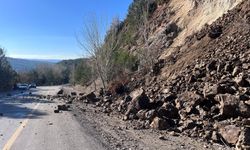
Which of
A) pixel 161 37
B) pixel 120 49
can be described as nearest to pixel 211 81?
pixel 161 37

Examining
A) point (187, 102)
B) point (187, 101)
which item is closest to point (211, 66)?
point (187, 101)

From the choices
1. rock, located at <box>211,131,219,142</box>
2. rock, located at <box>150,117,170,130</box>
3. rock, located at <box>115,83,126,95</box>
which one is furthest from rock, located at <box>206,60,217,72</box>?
rock, located at <box>115,83,126,95</box>

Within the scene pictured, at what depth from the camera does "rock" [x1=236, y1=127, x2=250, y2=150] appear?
10509 mm

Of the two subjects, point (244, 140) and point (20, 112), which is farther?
point (20, 112)

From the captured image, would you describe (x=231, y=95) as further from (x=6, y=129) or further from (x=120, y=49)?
(x=120, y=49)

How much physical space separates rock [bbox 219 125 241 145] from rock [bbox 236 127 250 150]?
54 centimetres

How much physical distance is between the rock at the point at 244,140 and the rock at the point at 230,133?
0.54 metres

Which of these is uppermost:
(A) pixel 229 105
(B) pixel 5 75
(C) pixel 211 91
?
(B) pixel 5 75

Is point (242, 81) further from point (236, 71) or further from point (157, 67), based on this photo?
point (157, 67)

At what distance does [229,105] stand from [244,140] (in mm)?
2976

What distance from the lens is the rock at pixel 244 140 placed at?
414 inches

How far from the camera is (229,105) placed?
1352cm

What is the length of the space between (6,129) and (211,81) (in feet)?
26.5

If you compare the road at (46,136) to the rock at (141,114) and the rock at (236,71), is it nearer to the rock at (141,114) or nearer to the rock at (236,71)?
the rock at (141,114)
